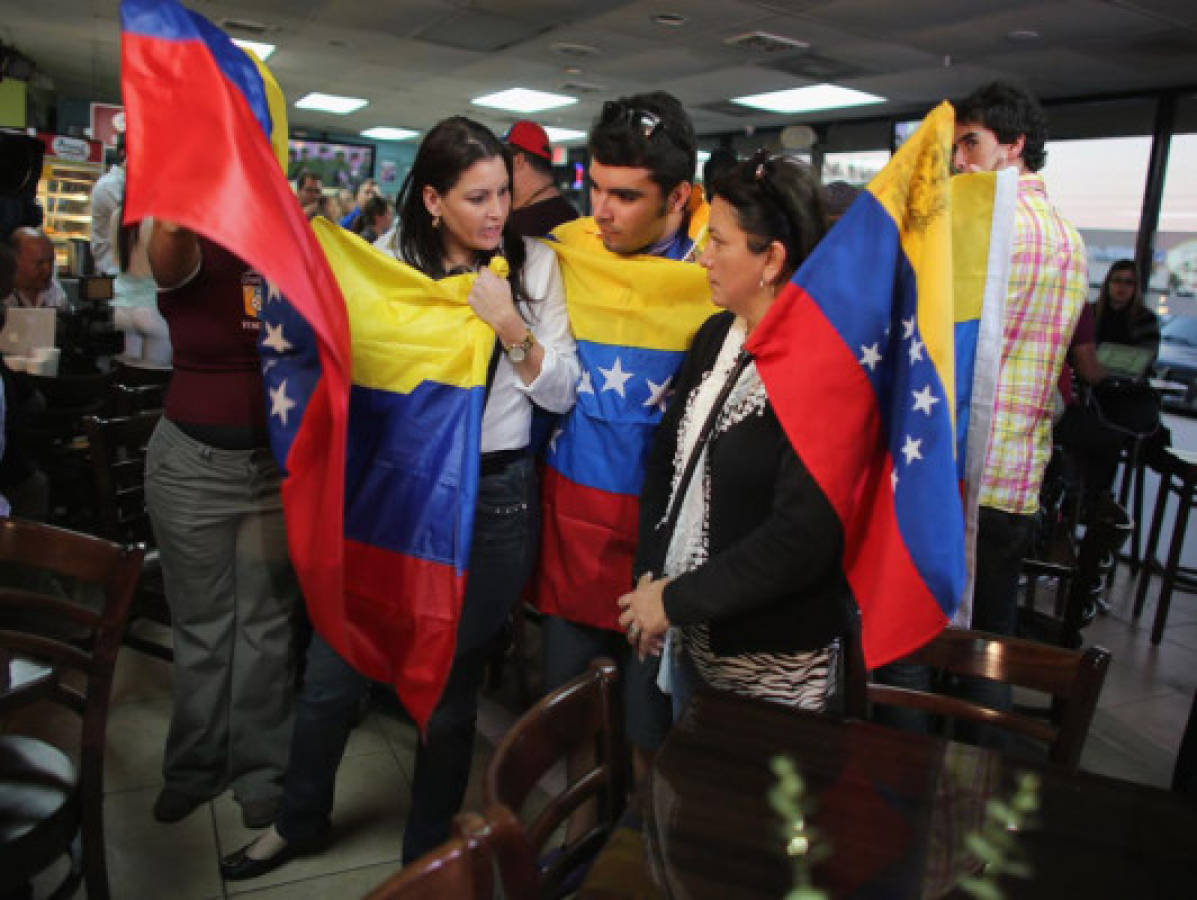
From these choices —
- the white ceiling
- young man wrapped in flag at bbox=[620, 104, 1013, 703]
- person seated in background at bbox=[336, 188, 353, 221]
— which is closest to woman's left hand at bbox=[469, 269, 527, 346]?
young man wrapped in flag at bbox=[620, 104, 1013, 703]

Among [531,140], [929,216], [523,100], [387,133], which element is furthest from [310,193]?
[387,133]

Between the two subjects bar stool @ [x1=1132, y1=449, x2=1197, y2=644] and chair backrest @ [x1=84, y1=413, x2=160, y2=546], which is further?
bar stool @ [x1=1132, y1=449, x2=1197, y2=644]

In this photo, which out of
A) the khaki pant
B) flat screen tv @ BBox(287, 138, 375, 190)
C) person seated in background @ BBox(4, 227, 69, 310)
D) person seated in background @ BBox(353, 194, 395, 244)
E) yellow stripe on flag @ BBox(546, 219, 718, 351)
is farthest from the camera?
flat screen tv @ BBox(287, 138, 375, 190)

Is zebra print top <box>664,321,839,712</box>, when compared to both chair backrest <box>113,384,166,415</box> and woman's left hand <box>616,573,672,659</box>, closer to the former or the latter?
woman's left hand <box>616,573,672,659</box>

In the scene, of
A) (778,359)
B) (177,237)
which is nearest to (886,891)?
(778,359)

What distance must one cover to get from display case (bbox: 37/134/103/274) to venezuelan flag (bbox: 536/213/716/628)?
25.8ft

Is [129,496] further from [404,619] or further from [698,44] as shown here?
[698,44]

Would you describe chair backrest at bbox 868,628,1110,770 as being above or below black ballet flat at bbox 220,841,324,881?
above

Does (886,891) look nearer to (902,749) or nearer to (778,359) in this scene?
(902,749)

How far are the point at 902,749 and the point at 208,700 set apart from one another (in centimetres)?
159

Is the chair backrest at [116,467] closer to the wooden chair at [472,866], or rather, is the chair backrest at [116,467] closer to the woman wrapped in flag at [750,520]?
the woman wrapped in flag at [750,520]

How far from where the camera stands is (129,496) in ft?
9.02

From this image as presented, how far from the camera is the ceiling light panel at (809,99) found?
814 cm

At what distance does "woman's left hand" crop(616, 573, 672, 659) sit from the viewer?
158cm
